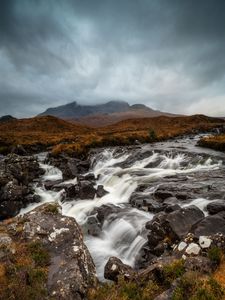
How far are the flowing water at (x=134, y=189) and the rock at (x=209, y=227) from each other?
440 cm

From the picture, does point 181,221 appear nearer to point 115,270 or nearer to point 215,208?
point 115,270

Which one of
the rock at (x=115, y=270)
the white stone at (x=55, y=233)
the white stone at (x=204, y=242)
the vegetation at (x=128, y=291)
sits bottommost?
the rock at (x=115, y=270)

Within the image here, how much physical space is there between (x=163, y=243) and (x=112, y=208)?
881 centimetres

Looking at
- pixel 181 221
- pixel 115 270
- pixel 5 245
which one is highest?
pixel 5 245

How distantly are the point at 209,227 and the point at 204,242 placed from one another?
152 centimetres

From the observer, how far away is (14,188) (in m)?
26.8

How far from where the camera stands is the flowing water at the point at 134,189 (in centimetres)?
1633

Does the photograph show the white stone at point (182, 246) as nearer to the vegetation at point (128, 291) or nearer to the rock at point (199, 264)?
the rock at point (199, 264)

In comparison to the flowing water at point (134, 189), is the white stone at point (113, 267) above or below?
above

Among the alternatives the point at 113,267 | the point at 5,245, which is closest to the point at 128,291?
the point at 113,267

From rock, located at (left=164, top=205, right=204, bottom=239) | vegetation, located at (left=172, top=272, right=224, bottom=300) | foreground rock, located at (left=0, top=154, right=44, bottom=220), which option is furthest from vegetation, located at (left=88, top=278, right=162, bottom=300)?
foreground rock, located at (left=0, top=154, right=44, bottom=220)

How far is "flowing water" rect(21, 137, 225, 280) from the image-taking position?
53.6ft

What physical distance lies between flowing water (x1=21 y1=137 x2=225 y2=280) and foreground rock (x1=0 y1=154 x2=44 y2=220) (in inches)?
47.7

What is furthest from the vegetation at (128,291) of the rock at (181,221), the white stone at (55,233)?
the rock at (181,221)
